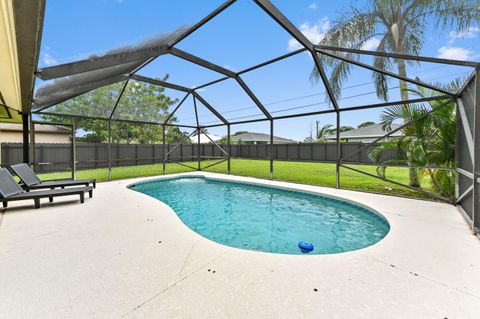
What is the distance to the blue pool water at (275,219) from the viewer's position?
3561 mm

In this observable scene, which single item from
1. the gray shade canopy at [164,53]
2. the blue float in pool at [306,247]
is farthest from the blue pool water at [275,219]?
the gray shade canopy at [164,53]

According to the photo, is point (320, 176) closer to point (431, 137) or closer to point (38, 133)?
point (431, 137)

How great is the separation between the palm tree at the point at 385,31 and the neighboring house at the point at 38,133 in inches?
610

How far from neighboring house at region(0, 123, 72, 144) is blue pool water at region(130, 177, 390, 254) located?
12361mm

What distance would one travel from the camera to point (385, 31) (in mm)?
7898

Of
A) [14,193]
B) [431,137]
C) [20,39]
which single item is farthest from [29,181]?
[431,137]

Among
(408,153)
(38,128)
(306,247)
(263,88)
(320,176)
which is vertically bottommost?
(306,247)

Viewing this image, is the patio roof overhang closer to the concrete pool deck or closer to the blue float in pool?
the concrete pool deck

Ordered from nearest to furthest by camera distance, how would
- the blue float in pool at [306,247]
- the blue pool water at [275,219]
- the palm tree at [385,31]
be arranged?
the blue float in pool at [306,247] < the blue pool water at [275,219] < the palm tree at [385,31]

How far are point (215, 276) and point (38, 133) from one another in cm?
1960

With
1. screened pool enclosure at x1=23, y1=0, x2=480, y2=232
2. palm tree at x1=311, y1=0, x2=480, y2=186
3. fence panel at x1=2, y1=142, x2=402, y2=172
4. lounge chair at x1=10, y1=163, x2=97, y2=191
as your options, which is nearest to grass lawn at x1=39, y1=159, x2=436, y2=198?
fence panel at x1=2, y1=142, x2=402, y2=172

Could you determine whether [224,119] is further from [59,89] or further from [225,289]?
[225,289]

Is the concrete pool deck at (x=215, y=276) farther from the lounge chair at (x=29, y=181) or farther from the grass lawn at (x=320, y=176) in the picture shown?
the grass lawn at (x=320, y=176)

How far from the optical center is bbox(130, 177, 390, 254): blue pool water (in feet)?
11.7
